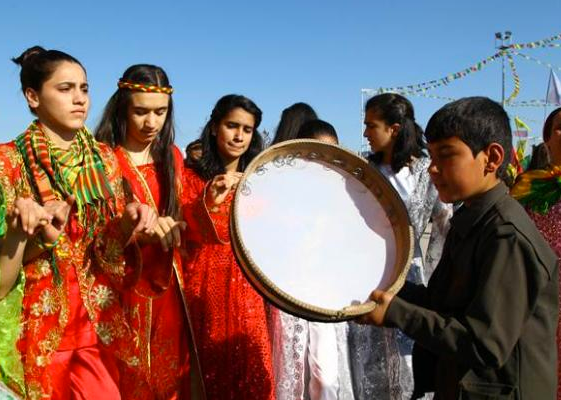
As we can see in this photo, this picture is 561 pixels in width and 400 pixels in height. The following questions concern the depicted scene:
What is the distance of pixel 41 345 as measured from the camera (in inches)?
105

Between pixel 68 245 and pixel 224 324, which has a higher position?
pixel 68 245

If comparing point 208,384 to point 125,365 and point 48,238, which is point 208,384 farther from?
point 48,238

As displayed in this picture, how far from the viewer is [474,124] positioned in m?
2.06

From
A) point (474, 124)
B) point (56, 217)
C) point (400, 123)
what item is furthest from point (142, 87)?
point (474, 124)

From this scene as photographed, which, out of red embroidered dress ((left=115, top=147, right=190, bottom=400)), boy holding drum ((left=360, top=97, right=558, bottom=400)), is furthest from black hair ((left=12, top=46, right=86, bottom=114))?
boy holding drum ((left=360, top=97, right=558, bottom=400))

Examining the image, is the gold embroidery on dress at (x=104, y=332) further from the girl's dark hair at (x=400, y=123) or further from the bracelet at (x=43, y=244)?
the girl's dark hair at (x=400, y=123)

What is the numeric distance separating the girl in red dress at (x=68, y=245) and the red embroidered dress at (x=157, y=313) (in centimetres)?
12

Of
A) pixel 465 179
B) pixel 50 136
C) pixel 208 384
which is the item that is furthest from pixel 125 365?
pixel 465 179

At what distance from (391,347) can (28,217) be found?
2.37 meters

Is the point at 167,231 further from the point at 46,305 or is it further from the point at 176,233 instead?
the point at 46,305

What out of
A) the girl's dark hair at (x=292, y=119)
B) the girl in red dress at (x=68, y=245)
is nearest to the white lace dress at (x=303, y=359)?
the girl in red dress at (x=68, y=245)

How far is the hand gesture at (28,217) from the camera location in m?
2.22

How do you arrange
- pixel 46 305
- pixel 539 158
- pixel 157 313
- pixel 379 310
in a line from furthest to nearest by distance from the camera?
→ pixel 539 158, pixel 157 313, pixel 46 305, pixel 379 310

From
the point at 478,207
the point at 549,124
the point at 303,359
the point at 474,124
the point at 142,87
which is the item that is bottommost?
the point at 303,359
